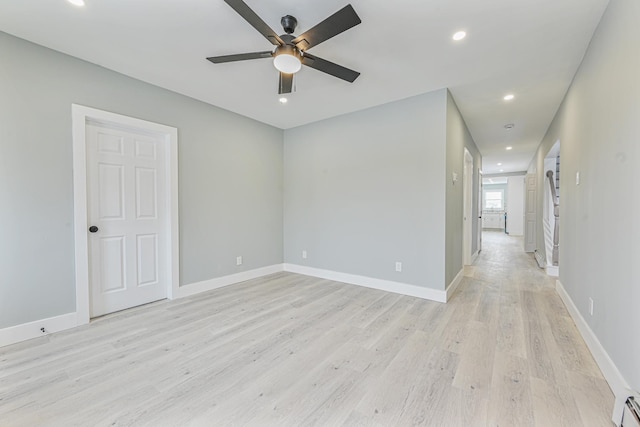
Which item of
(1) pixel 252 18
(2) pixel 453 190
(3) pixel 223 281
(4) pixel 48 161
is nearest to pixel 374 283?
(2) pixel 453 190

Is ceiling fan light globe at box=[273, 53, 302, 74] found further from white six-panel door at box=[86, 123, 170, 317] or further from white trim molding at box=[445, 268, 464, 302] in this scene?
white trim molding at box=[445, 268, 464, 302]

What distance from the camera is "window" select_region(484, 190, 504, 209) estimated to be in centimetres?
Result: 1308

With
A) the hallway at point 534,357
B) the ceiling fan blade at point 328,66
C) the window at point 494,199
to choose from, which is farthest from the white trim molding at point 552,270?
the window at point 494,199

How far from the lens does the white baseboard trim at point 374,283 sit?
10.9 feet

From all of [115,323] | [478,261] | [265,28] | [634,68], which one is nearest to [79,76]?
[265,28]

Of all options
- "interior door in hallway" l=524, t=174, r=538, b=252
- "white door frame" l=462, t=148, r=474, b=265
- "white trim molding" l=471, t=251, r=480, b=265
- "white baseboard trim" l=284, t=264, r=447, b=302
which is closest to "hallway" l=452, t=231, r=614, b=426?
"white baseboard trim" l=284, t=264, r=447, b=302

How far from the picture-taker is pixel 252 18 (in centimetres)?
165

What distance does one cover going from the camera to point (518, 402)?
1.58 m

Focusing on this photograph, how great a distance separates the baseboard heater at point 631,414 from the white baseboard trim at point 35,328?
157 inches

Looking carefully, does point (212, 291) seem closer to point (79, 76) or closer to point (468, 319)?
point (79, 76)

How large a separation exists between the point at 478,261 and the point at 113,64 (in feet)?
21.9

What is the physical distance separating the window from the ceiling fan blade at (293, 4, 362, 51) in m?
14.2

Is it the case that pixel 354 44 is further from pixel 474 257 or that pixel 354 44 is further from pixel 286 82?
pixel 474 257

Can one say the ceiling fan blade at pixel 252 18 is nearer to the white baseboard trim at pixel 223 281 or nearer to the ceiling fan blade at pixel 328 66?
the ceiling fan blade at pixel 328 66
